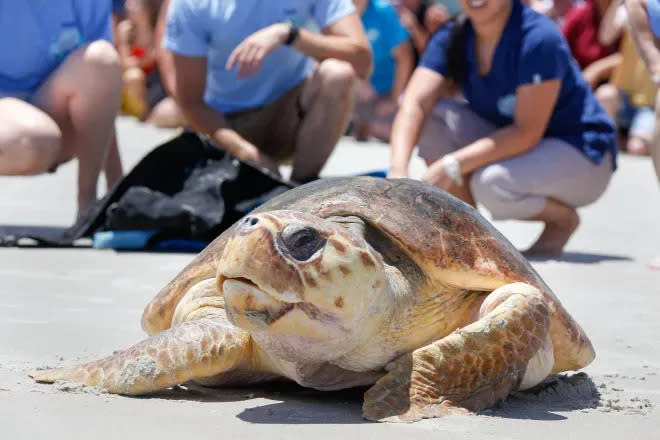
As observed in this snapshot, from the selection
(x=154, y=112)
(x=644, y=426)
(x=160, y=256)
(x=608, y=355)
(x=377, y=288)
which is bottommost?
(x=154, y=112)

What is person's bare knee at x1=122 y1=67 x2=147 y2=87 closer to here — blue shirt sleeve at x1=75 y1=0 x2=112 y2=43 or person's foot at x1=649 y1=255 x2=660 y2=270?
blue shirt sleeve at x1=75 y1=0 x2=112 y2=43

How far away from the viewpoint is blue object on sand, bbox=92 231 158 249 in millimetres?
4484

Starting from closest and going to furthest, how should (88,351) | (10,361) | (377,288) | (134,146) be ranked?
(377,288) < (10,361) < (88,351) < (134,146)

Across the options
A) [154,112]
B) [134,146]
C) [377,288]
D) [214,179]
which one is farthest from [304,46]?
[154,112]

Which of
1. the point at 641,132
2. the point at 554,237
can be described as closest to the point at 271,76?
the point at 554,237

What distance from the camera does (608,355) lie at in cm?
284

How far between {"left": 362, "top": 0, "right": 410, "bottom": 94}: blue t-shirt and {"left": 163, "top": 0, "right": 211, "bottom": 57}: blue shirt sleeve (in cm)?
467

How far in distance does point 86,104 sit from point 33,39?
1.17ft

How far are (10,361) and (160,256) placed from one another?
1951 mm

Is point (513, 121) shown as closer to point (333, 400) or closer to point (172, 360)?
point (333, 400)

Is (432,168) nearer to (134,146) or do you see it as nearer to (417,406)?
(417,406)

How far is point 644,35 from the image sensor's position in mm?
4844

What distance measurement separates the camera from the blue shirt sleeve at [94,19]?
193 inches

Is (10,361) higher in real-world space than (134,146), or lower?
higher
